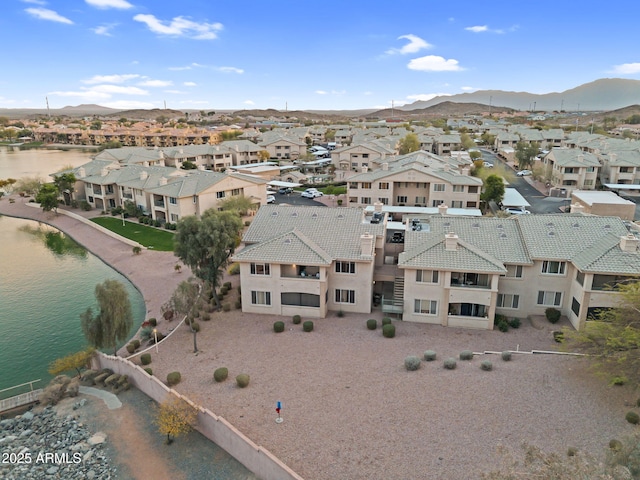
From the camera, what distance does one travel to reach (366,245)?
31797mm

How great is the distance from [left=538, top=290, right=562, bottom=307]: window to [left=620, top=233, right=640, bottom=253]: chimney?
4.78 m

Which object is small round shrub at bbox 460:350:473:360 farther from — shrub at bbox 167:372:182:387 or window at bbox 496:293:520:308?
shrub at bbox 167:372:182:387

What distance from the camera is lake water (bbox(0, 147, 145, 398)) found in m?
31.7

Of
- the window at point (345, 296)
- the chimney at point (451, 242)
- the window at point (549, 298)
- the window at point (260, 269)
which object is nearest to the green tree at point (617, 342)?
the window at point (549, 298)

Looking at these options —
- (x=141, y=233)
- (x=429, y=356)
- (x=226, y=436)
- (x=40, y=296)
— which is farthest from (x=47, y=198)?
(x=429, y=356)

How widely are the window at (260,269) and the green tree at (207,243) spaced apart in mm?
2956

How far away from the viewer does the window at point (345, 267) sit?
32.4m

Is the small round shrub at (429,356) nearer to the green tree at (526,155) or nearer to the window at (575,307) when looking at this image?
the window at (575,307)

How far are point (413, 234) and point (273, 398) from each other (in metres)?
15.9

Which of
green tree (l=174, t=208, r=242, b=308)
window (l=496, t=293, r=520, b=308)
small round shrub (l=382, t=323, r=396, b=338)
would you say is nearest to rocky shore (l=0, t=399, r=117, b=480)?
green tree (l=174, t=208, r=242, b=308)

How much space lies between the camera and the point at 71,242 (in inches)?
2266

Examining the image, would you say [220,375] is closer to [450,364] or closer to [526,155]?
[450,364]

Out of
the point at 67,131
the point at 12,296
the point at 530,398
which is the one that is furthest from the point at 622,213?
the point at 67,131

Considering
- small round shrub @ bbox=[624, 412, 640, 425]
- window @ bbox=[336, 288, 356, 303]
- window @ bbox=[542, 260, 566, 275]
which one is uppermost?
window @ bbox=[542, 260, 566, 275]
